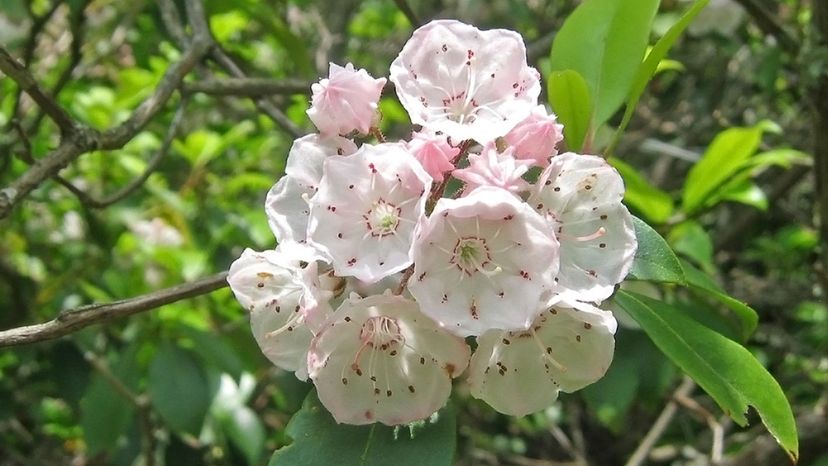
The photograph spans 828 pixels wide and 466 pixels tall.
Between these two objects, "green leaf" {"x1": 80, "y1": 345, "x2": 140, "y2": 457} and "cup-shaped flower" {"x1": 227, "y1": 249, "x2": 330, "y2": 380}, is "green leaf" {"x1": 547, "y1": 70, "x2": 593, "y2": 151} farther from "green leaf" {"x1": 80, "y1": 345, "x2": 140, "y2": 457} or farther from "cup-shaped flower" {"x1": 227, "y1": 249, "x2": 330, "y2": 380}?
"green leaf" {"x1": 80, "y1": 345, "x2": 140, "y2": 457}

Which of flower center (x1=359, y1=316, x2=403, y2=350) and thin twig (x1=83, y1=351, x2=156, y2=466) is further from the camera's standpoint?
thin twig (x1=83, y1=351, x2=156, y2=466)

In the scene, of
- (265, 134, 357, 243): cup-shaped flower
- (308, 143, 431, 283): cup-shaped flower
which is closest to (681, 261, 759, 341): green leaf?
(308, 143, 431, 283): cup-shaped flower

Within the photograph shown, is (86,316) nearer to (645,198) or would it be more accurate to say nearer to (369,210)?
(369,210)

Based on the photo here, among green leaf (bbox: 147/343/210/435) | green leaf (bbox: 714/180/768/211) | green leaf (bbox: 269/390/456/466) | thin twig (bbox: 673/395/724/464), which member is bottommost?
thin twig (bbox: 673/395/724/464)

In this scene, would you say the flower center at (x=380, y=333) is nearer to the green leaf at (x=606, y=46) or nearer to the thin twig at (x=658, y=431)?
the green leaf at (x=606, y=46)

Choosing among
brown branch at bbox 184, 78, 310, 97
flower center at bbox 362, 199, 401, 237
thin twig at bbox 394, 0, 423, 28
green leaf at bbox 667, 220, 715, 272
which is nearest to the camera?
flower center at bbox 362, 199, 401, 237

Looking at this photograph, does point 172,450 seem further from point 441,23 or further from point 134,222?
point 441,23

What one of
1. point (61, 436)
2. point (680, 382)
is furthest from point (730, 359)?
point (61, 436)
